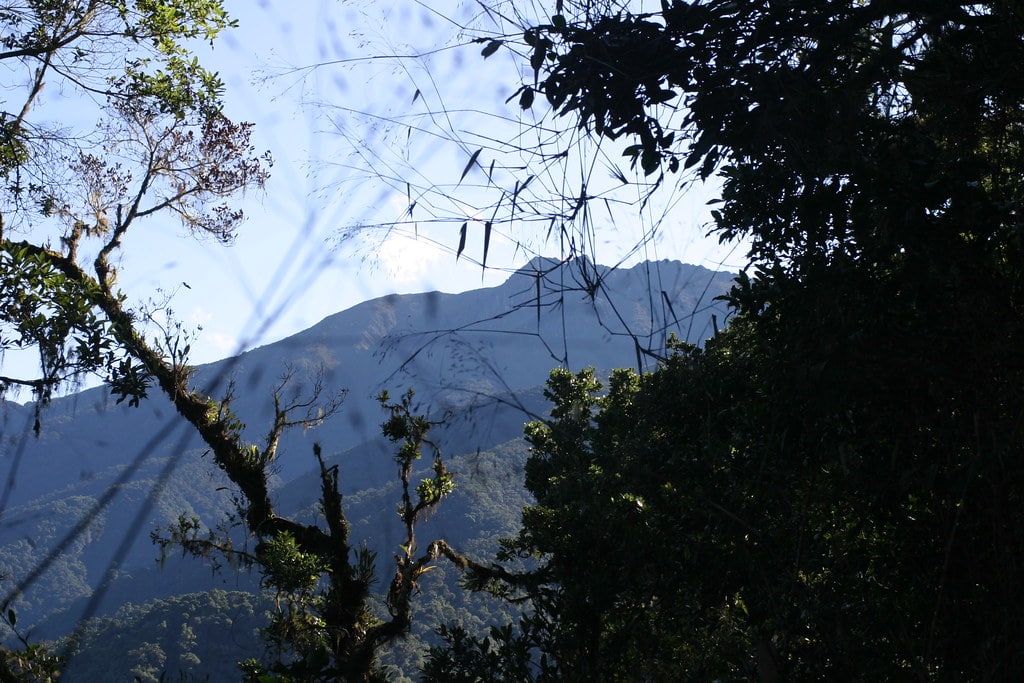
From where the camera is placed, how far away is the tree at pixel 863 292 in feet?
8.57

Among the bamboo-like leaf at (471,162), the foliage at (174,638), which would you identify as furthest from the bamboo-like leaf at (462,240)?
the foliage at (174,638)

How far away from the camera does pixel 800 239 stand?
2938 mm

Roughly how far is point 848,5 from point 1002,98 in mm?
761

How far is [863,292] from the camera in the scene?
2.72 meters

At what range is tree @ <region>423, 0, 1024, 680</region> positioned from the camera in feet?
8.57

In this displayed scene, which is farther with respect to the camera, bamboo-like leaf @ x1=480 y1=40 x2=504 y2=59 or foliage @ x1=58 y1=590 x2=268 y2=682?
foliage @ x1=58 y1=590 x2=268 y2=682

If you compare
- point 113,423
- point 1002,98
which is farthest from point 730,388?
point 113,423

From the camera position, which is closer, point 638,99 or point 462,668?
point 638,99

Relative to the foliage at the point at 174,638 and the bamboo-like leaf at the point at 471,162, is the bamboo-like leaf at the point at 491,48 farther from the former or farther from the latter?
the foliage at the point at 174,638

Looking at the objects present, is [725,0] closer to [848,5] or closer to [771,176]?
[848,5]

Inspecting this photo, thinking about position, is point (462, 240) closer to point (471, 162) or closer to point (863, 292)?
point (471, 162)

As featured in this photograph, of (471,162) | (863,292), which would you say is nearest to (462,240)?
(471,162)

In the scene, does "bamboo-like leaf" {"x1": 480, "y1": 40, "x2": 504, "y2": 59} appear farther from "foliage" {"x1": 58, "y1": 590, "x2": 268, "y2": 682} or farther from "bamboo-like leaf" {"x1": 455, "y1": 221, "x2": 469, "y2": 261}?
"foliage" {"x1": 58, "y1": 590, "x2": 268, "y2": 682}

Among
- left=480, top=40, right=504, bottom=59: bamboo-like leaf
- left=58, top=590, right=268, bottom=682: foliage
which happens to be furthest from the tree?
left=58, top=590, right=268, bottom=682: foliage
